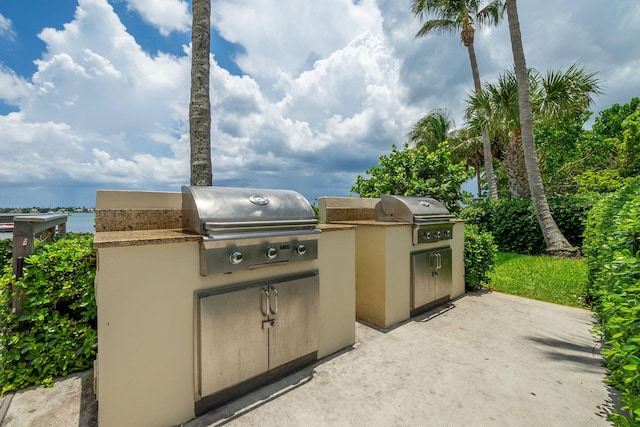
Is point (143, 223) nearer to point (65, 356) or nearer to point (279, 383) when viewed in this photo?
point (65, 356)

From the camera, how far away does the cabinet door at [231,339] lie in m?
2.17

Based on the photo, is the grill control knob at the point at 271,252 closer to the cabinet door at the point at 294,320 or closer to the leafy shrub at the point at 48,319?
the cabinet door at the point at 294,320

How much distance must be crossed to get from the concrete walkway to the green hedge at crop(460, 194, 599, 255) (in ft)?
18.8

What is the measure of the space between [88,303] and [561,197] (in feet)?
39.4

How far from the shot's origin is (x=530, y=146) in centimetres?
820

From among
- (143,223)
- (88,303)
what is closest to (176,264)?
(143,223)

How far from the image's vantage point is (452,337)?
3.53 metres

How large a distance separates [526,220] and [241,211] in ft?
32.8

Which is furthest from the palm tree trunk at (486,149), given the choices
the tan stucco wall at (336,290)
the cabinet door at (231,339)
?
the cabinet door at (231,339)

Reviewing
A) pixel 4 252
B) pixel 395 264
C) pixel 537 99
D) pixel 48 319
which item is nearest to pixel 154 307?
pixel 48 319

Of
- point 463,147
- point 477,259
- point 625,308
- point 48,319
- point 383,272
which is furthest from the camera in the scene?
point 463,147

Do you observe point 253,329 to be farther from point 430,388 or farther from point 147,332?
point 430,388

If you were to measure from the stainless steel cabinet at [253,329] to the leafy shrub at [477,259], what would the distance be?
3.75m

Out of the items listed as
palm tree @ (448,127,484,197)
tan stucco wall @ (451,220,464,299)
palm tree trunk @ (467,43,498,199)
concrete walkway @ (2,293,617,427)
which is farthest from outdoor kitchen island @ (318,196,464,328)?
palm tree @ (448,127,484,197)
